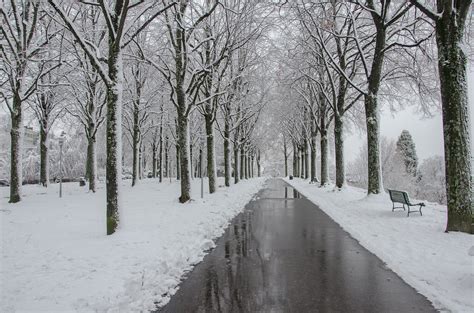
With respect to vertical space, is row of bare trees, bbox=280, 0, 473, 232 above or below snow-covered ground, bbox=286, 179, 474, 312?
above

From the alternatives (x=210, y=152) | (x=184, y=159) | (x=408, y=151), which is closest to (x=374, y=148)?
(x=184, y=159)

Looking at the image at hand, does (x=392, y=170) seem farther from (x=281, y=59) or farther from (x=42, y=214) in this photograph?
(x=42, y=214)

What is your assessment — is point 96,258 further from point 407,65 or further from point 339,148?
point 339,148

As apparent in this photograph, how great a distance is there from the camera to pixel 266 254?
6.93m

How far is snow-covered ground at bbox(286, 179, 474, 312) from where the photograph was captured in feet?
15.7

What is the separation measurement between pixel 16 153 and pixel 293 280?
15337mm

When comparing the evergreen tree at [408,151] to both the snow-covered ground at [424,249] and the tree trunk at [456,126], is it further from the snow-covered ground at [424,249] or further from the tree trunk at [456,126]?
the tree trunk at [456,126]

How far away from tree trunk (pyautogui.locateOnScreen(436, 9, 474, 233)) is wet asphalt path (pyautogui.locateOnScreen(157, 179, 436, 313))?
2.80 metres

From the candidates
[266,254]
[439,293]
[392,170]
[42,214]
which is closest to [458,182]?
[439,293]

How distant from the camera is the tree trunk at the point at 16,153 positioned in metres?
15.4

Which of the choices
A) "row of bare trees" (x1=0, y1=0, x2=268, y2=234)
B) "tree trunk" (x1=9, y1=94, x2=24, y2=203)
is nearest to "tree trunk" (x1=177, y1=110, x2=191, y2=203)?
"row of bare trees" (x1=0, y1=0, x2=268, y2=234)

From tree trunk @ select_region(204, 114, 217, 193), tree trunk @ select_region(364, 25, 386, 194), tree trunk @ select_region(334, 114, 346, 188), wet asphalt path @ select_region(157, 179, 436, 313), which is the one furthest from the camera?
tree trunk @ select_region(334, 114, 346, 188)

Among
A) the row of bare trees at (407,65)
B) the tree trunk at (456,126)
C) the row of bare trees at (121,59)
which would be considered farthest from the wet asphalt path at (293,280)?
the row of bare trees at (121,59)

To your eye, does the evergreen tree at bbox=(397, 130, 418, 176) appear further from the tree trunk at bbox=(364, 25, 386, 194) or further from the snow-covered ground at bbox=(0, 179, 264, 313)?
the snow-covered ground at bbox=(0, 179, 264, 313)
